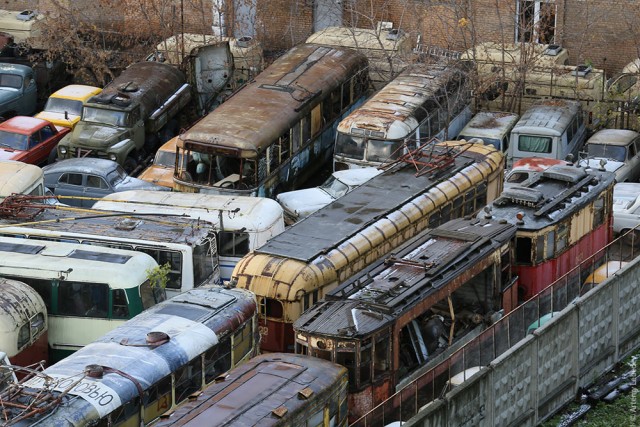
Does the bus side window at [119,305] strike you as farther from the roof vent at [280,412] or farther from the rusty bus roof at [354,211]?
the roof vent at [280,412]

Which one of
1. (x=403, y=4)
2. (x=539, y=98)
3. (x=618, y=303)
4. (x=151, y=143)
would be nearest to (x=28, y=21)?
(x=151, y=143)

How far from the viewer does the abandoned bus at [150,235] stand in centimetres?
2492

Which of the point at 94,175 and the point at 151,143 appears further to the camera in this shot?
the point at 151,143

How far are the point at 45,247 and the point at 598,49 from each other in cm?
1991

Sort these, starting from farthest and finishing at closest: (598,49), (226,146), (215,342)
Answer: (598,49)
(226,146)
(215,342)

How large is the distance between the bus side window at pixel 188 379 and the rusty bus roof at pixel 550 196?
663 centimetres

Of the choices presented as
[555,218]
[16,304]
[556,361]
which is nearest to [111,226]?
[16,304]

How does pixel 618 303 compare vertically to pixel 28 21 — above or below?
below

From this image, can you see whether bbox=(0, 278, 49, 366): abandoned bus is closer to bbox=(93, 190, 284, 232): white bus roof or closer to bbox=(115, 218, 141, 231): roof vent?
bbox=(115, 218, 141, 231): roof vent

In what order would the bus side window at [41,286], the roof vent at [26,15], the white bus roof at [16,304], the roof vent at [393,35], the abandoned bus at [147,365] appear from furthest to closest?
the roof vent at [26,15] < the roof vent at [393,35] < the bus side window at [41,286] < the white bus roof at [16,304] < the abandoned bus at [147,365]

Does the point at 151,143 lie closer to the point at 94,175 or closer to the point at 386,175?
the point at 94,175

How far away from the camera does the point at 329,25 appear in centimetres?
4103

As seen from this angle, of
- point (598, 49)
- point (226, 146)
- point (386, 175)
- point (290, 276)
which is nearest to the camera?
point (290, 276)

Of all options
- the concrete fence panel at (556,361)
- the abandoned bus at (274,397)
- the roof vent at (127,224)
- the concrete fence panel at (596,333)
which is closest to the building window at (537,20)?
the concrete fence panel at (596,333)
